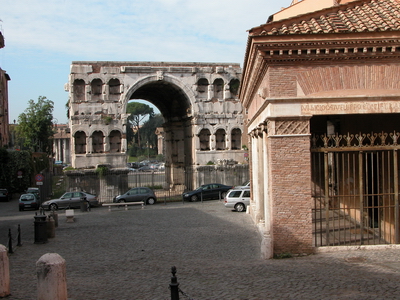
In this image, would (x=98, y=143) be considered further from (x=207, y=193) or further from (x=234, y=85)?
(x=234, y=85)

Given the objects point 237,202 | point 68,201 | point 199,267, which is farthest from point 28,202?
point 199,267

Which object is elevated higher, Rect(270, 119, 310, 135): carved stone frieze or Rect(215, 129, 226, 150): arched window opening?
Rect(215, 129, 226, 150): arched window opening

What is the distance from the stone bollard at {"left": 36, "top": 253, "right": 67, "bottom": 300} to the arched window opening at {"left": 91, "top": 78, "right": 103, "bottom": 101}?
26.8 m

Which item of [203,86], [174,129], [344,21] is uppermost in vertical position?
[203,86]

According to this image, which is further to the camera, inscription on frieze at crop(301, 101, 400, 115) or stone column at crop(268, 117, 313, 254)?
inscription on frieze at crop(301, 101, 400, 115)

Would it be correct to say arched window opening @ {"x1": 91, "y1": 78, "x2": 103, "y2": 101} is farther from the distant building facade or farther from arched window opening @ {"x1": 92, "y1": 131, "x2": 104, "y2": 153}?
the distant building facade

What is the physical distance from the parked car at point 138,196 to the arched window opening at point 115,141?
5737 millimetres

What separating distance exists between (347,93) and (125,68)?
2401 cm

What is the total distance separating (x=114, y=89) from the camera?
33.3 metres

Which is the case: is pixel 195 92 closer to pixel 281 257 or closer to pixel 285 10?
pixel 285 10

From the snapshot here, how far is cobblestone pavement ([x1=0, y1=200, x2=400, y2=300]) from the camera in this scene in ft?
26.5

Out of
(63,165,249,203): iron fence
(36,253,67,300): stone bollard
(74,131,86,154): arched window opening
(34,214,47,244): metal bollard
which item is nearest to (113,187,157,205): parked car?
(63,165,249,203): iron fence

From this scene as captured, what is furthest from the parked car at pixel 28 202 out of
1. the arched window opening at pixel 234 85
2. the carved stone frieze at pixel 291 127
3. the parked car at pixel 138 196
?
the carved stone frieze at pixel 291 127

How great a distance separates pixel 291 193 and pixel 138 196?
1927cm
